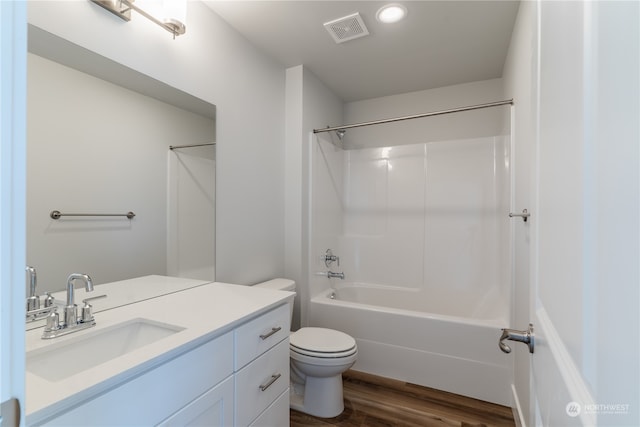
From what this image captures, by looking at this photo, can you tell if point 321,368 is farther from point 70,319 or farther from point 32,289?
point 32,289

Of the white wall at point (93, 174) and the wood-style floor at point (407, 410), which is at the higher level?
the white wall at point (93, 174)

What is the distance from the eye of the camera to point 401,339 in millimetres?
2150

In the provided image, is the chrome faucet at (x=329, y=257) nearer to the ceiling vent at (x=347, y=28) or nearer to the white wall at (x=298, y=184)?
the white wall at (x=298, y=184)

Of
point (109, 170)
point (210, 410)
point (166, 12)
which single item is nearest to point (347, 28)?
point (166, 12)

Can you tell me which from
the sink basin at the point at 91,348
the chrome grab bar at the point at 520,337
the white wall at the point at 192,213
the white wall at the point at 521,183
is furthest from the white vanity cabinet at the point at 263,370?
the white wall at the point at 521,183

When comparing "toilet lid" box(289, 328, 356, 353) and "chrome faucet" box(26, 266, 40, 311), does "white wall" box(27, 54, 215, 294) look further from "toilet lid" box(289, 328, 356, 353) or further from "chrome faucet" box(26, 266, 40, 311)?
"toilet lid" box(289, 328, 356, 353)

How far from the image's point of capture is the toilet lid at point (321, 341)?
178 centimetres

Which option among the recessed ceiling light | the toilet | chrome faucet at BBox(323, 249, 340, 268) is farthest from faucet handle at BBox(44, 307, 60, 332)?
the recessed ceiling light

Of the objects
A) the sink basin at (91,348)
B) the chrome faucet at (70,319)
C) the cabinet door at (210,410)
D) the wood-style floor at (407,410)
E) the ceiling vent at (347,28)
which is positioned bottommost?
the wood-style floor at (407,410)

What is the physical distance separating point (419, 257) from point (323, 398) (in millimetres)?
1631

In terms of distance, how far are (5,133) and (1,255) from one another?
0.44 feet

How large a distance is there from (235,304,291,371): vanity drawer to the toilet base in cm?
60

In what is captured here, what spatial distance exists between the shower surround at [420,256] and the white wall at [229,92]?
429mm

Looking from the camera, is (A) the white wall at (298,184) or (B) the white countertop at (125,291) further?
(A) the white wall at (298,184)
